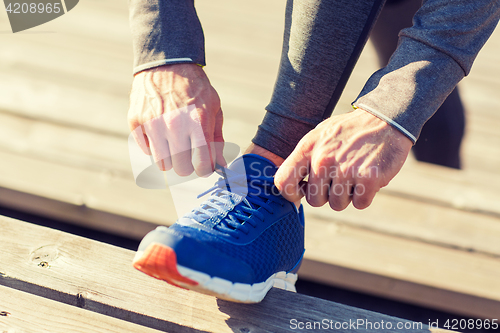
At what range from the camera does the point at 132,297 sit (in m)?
0.66

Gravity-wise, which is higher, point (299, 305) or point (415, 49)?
point (415, 49)

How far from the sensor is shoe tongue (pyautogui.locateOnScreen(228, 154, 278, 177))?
30.4 inches

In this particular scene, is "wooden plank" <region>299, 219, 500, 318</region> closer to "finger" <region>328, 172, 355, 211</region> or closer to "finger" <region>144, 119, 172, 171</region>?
"finger" <region>328, 172, 355, 211</region>

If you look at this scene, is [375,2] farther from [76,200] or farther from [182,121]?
[76,200]

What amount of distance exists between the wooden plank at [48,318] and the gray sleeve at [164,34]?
52 centimetres

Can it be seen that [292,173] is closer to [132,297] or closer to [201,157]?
[201,157]

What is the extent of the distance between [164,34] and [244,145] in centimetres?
71

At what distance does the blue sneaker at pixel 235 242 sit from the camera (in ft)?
1.75

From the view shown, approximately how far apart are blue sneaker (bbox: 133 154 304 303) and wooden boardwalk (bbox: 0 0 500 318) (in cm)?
43

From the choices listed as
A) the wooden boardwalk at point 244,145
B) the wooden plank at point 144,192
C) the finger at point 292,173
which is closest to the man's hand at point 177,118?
the finger at point 292,173

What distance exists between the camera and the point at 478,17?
2.19ft

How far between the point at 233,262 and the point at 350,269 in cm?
65

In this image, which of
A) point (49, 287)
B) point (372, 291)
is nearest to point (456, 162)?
point (372, 291)

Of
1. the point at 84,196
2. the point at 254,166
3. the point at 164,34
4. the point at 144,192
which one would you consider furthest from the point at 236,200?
the point at 84,196
